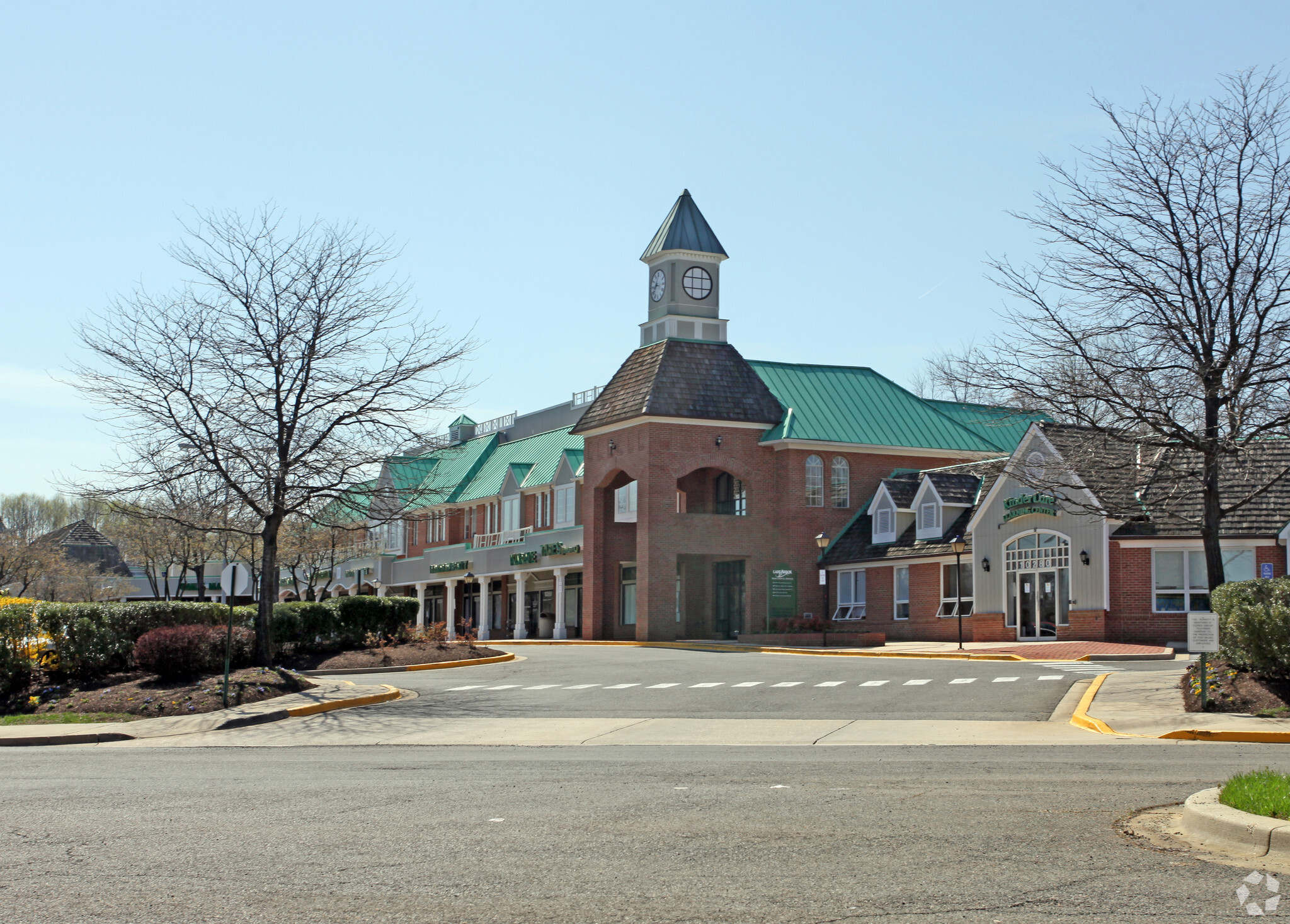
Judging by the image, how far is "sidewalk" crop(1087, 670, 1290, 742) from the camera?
48.9ft

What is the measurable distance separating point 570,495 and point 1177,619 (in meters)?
25.2

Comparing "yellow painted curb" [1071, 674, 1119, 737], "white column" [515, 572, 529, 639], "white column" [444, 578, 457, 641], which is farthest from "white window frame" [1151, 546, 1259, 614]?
"white column" [444, 578, 457, 641]

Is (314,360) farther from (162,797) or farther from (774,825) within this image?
(774,825)

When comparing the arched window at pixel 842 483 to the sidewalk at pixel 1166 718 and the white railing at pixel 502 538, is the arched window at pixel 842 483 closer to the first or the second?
the white railing at pixel 502 538

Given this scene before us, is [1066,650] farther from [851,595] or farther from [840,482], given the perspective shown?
[840,482]

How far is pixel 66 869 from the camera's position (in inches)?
283

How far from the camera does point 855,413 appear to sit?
50.2m

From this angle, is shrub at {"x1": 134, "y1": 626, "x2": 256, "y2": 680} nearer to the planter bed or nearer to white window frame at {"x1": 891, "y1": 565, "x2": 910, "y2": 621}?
the planter bed

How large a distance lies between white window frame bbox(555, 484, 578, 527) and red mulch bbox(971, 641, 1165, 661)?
2169cm

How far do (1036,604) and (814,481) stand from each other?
12.1 metres

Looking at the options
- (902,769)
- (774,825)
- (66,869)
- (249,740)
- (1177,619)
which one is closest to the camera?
(66,869)

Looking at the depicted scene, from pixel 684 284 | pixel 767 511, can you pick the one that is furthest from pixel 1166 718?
pixel 684 284

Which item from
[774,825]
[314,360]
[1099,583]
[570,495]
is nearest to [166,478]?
[314,360]

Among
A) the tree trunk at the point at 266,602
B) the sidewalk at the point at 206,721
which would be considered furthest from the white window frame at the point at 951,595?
the sidewalk at the point at 206,721
